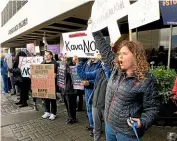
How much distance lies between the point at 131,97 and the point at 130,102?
0.05 metres

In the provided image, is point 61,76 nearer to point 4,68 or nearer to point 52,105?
point 52,105

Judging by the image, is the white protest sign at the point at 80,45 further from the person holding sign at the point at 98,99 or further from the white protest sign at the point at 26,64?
the white protest sign at the point at 26,64

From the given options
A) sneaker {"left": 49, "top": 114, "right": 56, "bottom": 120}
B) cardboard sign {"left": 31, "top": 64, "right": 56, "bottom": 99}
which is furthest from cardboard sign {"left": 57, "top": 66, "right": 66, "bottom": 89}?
sneaker {"left": 49, "top": 114, "right": 56, "bottom": 120}

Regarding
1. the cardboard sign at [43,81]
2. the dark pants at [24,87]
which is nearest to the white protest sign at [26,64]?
the dark pants at [24,87]

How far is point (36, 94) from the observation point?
6.86m

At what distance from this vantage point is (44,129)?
225 inches

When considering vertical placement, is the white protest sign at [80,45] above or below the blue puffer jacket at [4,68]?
above

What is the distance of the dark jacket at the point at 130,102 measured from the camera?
88.5 inches

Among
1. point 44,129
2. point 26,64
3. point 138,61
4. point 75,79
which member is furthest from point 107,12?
point 26,64

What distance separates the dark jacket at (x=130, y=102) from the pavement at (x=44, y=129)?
259 centimetres

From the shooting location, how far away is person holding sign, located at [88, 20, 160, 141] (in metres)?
2.25

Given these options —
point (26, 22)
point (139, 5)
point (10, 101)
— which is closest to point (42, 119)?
point (10, 101)

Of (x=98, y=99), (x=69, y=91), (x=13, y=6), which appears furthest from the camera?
(x=13, y=6)

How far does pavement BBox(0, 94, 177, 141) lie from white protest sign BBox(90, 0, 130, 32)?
7.83 feet
